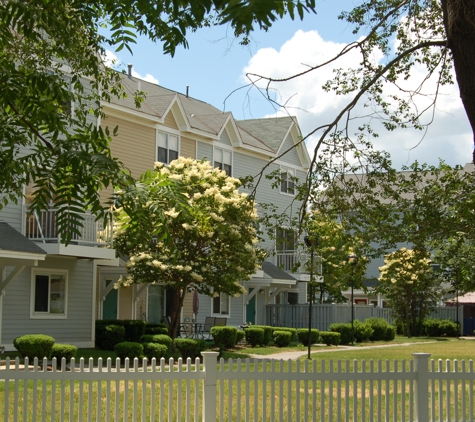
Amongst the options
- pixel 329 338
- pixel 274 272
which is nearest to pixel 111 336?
pixel 329 338

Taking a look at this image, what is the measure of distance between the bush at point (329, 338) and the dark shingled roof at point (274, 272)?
473 cm

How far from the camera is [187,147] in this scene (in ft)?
99.1

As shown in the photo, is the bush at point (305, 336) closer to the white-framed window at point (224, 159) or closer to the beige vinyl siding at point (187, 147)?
the white-framed window at point (224, 159)

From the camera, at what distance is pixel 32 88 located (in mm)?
7355

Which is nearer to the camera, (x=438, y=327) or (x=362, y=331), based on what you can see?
(x=362, y=331)

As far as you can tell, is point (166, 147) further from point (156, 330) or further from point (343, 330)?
point (343, 330)

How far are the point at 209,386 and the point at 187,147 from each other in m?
21.8

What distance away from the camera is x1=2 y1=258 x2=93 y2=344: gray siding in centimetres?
2229

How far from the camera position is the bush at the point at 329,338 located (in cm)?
3005

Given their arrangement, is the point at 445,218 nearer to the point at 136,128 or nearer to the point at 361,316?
the point at 136,128

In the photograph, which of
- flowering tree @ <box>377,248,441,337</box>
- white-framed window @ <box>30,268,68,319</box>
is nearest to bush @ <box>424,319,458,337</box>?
flowering tree @ <box>377,248,441,337</box>

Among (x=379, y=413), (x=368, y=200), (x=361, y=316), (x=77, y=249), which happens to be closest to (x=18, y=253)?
(x=77, y=249)

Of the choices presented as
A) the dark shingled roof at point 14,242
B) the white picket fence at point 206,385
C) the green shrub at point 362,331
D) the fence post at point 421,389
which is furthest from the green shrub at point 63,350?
the green shrub at point 362,331

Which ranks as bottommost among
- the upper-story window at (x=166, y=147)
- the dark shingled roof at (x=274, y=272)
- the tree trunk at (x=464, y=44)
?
the dark shingled roof at (x=274, y=272)
